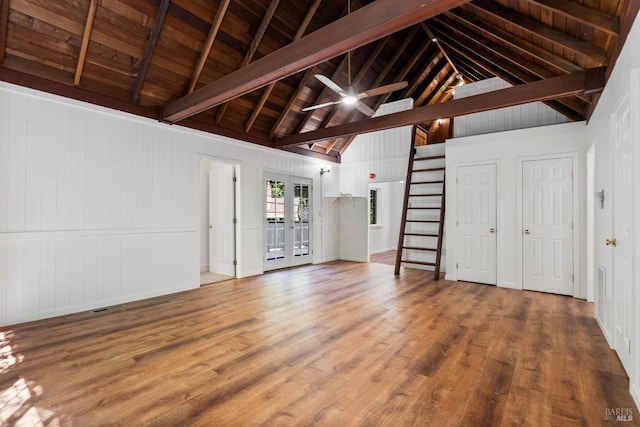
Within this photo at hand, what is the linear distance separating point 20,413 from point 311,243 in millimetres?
6135

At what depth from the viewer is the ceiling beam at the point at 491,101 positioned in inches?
138

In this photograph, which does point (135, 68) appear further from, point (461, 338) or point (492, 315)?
point (492, 315)

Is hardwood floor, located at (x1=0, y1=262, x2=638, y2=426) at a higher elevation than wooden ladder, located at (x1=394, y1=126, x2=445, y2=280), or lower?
lower

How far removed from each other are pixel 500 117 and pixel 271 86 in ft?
13.5

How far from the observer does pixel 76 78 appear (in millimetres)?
3898

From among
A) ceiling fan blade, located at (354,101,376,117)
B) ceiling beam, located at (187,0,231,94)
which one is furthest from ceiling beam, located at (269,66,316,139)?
ceiling beam, located at (187,0,231,94)

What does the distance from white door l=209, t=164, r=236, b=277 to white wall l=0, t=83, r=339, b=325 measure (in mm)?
822

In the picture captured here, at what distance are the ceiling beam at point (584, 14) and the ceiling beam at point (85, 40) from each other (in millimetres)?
4393

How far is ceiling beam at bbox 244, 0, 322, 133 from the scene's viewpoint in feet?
16.1

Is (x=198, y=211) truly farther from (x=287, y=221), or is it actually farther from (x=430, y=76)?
(x=430, y=76)

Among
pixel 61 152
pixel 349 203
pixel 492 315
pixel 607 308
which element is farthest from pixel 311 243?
pixel 607 308

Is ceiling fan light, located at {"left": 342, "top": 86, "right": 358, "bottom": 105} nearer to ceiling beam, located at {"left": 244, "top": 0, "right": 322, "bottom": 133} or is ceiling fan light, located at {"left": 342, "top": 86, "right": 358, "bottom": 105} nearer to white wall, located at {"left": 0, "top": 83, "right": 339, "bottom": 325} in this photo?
ceiling beam, located at {"left": 244, "top": 0, "right": 322, "bottom": 133}

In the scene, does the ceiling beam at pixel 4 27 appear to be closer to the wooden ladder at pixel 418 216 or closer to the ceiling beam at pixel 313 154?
the ceiling beam at pixel 313 154

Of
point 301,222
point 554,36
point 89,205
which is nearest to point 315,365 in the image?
point 89,205
